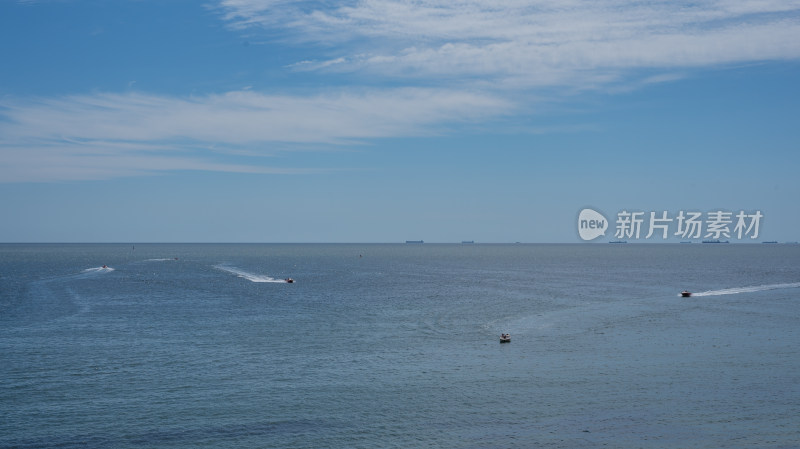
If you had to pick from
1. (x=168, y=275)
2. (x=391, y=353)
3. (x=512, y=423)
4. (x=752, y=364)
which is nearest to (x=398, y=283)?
(x=168, y=275)

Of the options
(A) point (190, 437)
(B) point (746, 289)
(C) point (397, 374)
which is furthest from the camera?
(B) point (746, 289)

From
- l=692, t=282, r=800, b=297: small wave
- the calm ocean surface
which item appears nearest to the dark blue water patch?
the calm ocean surface

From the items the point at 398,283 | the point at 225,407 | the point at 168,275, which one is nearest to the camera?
the point at 225,407

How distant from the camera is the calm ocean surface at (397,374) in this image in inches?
1626

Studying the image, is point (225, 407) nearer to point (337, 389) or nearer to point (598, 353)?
point (337, 389)

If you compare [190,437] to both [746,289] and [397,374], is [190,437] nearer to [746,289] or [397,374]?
[397,374]

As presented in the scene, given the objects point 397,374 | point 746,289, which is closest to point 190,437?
point 397,374

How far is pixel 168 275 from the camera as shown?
17475 cm

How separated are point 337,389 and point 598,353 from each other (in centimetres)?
2809

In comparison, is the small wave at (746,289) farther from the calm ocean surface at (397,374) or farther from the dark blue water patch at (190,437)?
the dark blue water patch at (190,437)

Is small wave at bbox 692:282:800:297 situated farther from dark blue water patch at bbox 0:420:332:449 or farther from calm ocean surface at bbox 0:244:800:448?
dark blue water patch at bbox 0:420:332:449

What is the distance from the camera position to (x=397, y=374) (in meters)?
55.5

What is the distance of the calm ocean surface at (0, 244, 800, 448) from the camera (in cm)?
4131

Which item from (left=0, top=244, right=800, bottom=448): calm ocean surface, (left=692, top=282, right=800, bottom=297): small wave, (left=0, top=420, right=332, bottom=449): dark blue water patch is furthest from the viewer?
(left=692, top=282, right=800, bottom=297): small wave
